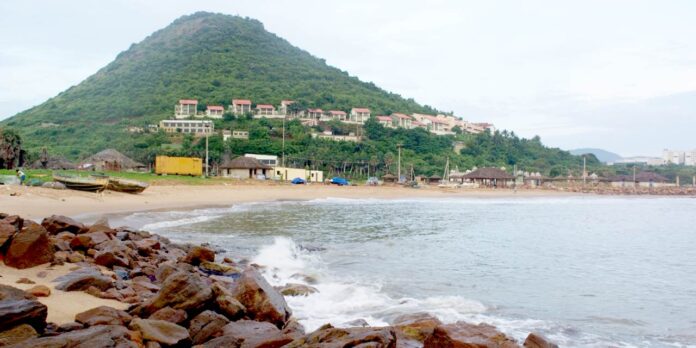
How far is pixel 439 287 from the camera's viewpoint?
34.3 ft

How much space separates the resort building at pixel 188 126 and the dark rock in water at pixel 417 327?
231 feet

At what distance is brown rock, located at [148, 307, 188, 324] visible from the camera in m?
5.38

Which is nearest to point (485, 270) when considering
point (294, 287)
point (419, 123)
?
point (294, 287)

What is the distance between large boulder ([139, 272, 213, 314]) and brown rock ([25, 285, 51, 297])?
1.25 m

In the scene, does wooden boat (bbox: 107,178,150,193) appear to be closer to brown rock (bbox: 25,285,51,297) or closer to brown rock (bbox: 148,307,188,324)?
brown rock (bbox: 25,285,51,297)

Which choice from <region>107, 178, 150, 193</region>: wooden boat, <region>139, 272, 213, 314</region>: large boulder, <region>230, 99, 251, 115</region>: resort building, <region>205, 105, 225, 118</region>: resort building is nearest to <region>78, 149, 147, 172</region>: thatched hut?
<region>107, 178, 150, 193</region>: wooden boat

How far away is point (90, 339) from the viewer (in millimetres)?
4309

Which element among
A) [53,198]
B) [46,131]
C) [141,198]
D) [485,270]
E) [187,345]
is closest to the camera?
[187,345]

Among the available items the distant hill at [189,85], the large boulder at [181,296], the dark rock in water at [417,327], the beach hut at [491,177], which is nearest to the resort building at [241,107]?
the distant hill at [189,85]

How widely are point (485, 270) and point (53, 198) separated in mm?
18346

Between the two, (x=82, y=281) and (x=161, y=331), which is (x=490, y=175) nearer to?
(x=82, y=281)

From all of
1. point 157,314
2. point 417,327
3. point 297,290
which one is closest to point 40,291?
point 157,314

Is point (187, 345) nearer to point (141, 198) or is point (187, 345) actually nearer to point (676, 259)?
point (676, 259)

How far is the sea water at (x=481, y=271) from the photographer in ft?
26.8
